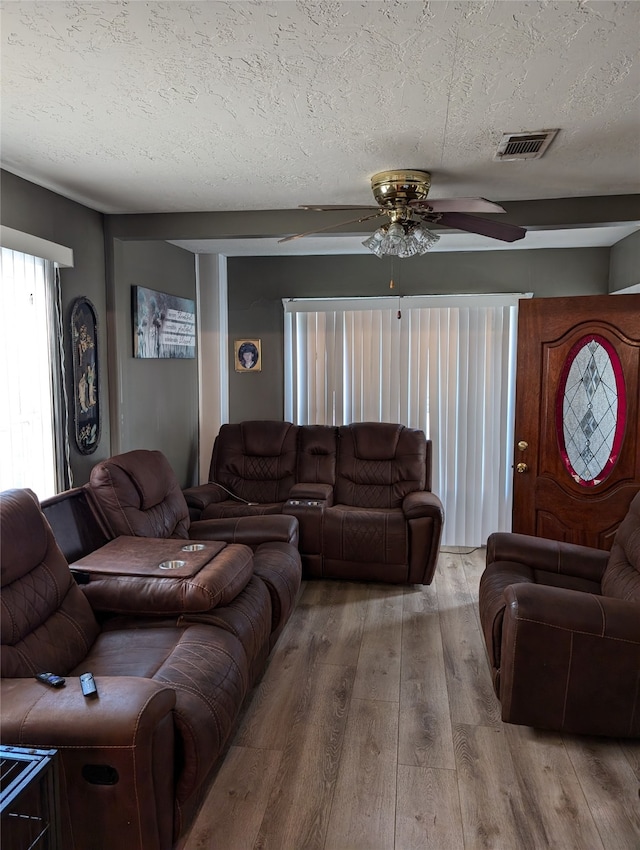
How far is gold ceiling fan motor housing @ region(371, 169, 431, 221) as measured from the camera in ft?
8.91

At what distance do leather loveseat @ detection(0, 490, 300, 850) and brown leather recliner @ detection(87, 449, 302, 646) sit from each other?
0.36 ft

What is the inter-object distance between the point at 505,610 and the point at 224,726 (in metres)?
1.22

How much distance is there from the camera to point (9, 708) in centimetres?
165

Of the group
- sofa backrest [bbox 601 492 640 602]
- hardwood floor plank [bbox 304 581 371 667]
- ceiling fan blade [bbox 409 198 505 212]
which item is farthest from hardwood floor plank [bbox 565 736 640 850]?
ceiling fan blade [bbox 409 198 505 212]

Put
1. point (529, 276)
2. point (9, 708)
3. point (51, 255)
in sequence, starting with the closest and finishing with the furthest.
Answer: point (9, 708)
point (51, 255)
point (529, 276)

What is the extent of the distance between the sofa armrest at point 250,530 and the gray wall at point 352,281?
1.86m

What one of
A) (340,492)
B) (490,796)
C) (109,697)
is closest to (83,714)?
(109,697)

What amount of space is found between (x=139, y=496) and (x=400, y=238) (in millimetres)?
1921

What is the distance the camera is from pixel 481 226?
2695mm

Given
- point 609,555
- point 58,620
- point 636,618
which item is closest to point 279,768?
point 58,620

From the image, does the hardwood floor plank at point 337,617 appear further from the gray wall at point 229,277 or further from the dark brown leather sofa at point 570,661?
the gray wall at point 229,277

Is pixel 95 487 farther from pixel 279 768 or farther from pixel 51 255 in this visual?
pixel 279 768

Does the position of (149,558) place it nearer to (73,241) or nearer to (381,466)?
(73,241)

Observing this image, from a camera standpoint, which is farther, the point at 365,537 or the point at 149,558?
the point at 365,537
